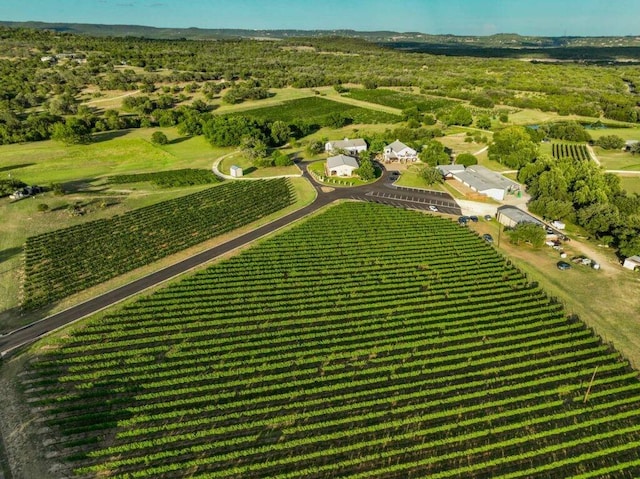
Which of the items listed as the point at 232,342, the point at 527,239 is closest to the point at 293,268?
the point at 232,342

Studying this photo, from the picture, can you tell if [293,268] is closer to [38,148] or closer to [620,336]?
[620,336]

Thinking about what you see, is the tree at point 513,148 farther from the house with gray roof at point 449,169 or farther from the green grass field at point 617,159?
the green grass field at point 617,159

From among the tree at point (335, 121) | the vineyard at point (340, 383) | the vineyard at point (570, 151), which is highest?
the tree at point (335, 121)

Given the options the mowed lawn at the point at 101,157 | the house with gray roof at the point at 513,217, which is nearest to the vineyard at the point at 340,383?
the house with gray roof at the point at 513,217

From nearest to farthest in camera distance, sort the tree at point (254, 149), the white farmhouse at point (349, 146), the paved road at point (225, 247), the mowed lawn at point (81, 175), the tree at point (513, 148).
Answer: the paved road at point (225, 247) < the mowed lawn at point (81, 175) < the tree at point (513, 148) < the tree at point (254, 149) < the white farmhouse at point (349, 146)

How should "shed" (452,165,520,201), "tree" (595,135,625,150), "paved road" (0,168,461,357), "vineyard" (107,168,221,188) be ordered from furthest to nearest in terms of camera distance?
"tree" (595,135,625,150), "vineyard" (107,168,221,188), "shed" (452,165,520,201), "paved road" (0,168,461,357)

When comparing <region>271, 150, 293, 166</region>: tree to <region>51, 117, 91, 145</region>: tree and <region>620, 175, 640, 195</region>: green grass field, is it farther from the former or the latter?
<region>620, 175, 640, 195</region>: green grass field

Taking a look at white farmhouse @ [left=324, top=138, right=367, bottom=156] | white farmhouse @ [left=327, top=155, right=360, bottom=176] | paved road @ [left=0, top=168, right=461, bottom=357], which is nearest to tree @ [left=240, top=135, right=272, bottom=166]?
paved road @ [left=0, top=168, right=461, bottom=357]
